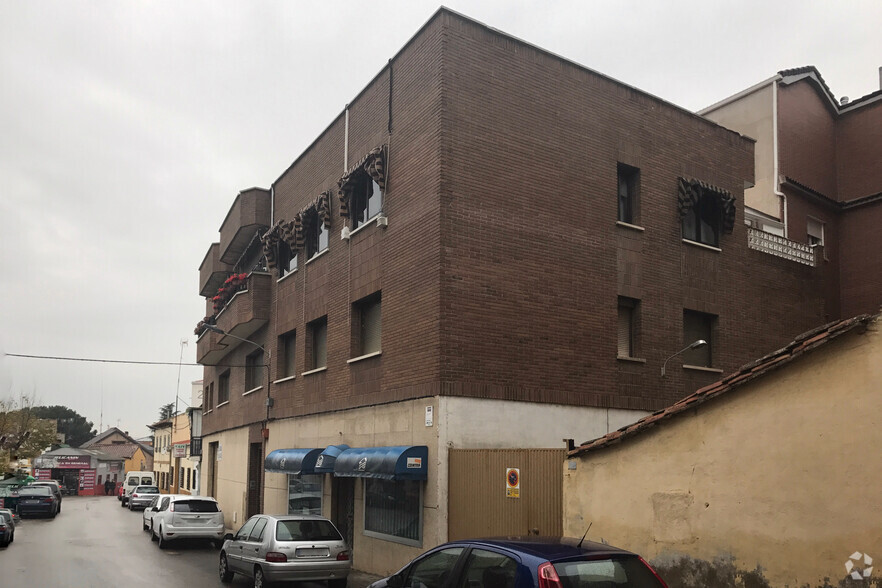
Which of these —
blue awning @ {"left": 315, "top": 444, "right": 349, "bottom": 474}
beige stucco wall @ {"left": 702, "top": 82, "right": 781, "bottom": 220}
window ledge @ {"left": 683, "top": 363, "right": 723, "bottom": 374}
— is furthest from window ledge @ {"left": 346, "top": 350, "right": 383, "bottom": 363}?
beige stucco wall @ {"left": 702, "top": 82, "right": 781, "bottom": 220}

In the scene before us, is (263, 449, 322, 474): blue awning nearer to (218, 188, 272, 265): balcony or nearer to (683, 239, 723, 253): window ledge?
(218, 188, 272, 265): balcony

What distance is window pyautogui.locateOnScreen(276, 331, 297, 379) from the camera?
24.0 m

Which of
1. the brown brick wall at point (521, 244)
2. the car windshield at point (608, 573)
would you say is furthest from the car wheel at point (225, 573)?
the car windshield at point (608, 573)

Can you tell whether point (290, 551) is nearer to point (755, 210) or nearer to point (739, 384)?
point (739, 384)

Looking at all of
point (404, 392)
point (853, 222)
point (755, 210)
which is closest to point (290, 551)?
point (404, 392)

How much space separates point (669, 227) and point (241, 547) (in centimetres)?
1132

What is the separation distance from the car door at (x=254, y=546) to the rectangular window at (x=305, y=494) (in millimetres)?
4565

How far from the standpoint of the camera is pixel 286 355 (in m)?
24.3

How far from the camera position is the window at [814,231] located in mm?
24406

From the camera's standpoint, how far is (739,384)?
30.9ft

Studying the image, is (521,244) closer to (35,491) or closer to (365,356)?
(365,356)

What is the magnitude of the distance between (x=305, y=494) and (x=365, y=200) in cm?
770

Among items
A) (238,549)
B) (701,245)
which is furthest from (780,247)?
(238,549)

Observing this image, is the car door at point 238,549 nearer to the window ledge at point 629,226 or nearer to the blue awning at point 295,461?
the blue awning at point 295,461
